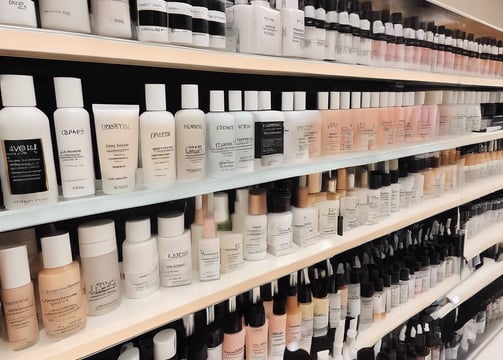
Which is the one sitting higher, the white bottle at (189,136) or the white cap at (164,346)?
the white bottle at (189,136)

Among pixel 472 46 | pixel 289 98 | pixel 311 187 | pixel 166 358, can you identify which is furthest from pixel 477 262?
pixel 166 358

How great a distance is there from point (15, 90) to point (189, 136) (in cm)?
26

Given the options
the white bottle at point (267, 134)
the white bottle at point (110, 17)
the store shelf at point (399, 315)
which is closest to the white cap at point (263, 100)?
the white bottle at point (267, 134)

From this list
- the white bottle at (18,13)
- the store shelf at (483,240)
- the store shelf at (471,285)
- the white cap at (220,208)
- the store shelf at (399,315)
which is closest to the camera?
the white bottle at (18,13)

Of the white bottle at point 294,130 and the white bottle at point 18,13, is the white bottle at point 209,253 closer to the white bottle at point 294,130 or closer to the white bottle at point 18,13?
the white bottle at point 294,130

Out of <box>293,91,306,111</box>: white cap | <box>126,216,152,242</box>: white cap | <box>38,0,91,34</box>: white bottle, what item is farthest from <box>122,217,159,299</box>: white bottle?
<box>293,91,306,111</box>: white cap

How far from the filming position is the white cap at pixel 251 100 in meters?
0.73

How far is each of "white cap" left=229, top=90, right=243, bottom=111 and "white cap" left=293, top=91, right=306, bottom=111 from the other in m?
0.17

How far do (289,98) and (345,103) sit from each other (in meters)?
0.22

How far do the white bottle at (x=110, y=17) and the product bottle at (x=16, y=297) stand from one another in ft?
1.11

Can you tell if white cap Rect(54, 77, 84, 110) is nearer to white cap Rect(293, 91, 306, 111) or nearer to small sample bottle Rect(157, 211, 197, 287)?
small sample bottle Rect(157, 211, 197, 287)

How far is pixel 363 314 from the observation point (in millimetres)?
1101

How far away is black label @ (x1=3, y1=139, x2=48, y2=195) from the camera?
1.50 ft

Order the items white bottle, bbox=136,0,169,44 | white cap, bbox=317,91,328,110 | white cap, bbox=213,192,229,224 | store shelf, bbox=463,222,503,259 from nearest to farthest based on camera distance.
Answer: white bottle, bbox=136,0,169,44
white cap, bbox=213,192,229,224
white cap, bbox=317,91,328,110
store shelf, bbox=463,222,503,259
